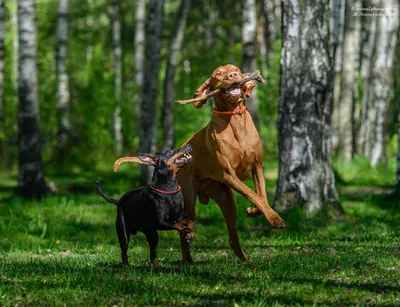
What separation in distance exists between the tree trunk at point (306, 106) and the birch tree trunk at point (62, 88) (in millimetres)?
12573

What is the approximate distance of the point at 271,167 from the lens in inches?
815

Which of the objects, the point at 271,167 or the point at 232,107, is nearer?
the point at 232,107

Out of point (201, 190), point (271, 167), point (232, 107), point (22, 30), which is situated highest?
point (22, 30)

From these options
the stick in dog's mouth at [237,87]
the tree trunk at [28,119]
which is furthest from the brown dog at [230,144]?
the tree trunk at [28,119]

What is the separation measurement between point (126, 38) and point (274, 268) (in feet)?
126

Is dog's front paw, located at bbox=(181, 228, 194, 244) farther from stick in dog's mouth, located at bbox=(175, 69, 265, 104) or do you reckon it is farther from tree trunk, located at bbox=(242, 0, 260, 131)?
tree trunk, located at bbox=(242, 0, 260, 131)

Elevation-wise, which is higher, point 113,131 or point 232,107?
point 232,107

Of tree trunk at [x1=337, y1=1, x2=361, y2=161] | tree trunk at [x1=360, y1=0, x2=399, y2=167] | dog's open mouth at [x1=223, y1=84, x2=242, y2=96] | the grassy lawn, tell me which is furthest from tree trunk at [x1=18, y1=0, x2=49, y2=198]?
tree trunk at [x1=337, y1=1, x2=361, y2=161]

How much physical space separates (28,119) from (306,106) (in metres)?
6.37

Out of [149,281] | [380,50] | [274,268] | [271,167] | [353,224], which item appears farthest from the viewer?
[271,167]

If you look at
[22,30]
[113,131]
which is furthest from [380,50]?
[113,131]

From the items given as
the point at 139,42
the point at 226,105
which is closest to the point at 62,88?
the point at 139,42

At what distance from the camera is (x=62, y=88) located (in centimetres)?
2322

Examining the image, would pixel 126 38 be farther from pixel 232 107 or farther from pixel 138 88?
pixel 232 107
